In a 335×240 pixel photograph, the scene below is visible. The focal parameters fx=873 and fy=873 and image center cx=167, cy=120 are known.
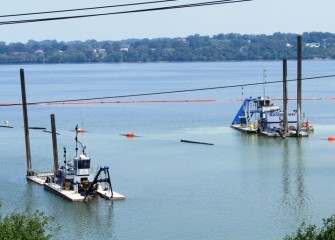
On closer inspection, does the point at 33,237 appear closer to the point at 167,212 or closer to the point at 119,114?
the point at 167,212

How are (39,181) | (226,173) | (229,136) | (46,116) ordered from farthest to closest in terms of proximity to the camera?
(46,116)
(229,136)
(226,173)
(39,181)

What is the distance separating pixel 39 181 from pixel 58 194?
407 centimetres

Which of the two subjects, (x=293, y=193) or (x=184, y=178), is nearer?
(x=293, y=193)

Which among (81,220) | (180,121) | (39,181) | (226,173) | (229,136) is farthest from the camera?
(180,121)

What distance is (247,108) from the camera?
78000 millimetres

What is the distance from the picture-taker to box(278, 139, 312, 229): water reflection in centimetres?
3941

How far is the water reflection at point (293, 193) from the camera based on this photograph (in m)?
39.4

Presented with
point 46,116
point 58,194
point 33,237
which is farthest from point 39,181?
point 46,116

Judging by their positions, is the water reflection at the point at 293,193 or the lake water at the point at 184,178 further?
the water reflection at the point at 293,193

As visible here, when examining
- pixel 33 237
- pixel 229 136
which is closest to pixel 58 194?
pixel 33 237

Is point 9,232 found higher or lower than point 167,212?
higher

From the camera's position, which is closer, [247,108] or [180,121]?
[247,108]

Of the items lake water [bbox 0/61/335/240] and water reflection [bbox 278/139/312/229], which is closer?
lake water [bbox 0/61/335/240]

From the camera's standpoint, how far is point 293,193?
46.0 meters
